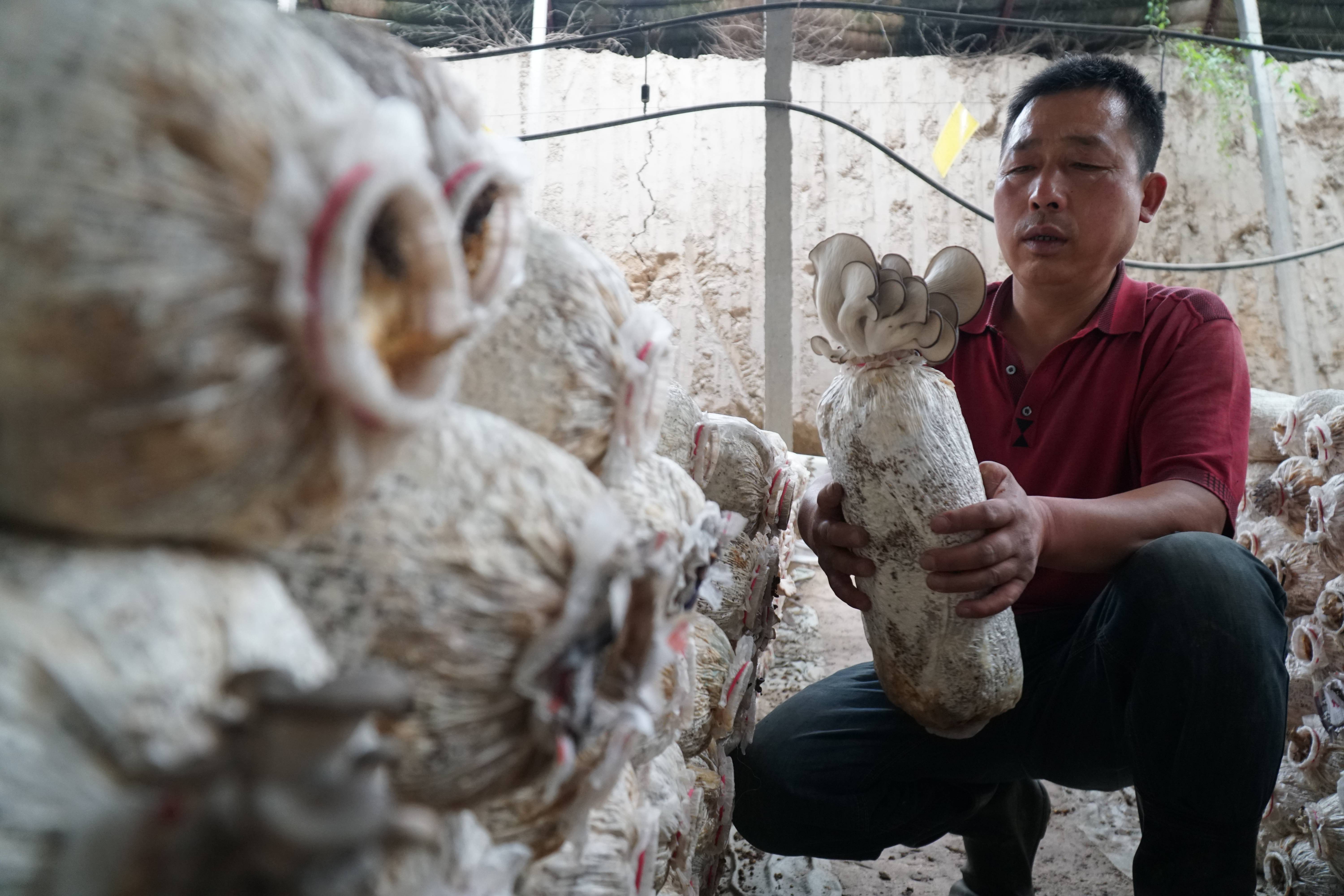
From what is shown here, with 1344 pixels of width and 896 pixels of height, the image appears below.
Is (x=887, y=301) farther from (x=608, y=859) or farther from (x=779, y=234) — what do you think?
(x=779, y=234)

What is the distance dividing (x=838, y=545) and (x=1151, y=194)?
44.5 inches

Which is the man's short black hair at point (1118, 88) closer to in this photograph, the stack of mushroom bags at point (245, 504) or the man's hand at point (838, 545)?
the man's hand at point (838, 545)

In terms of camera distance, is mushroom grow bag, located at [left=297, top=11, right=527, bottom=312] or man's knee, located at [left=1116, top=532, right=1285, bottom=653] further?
man's knee, located at [left=1116, top=532, right=1285, bottom=653]

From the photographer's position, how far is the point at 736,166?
235 inches

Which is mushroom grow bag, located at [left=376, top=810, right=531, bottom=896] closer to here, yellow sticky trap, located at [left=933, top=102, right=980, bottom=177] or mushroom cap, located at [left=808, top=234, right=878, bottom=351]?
mushroom cap, located at [left=808, top=234, right=878, bottom=351]

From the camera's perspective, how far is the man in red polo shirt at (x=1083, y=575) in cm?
129

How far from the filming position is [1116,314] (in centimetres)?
174

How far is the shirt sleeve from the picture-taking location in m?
1.52

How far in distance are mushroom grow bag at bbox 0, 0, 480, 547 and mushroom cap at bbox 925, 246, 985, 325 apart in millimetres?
1077

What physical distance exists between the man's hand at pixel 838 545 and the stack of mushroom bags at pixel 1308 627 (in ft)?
3.34

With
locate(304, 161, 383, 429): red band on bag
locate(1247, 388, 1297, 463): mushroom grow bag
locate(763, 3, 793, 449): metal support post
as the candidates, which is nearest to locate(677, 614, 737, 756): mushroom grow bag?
locate(304, 161, 383, 429): red band on bag

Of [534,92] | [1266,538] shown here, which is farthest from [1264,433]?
[534,92]

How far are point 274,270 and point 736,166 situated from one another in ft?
19.4

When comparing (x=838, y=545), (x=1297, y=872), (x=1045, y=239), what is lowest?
(x=1297, y=872)
